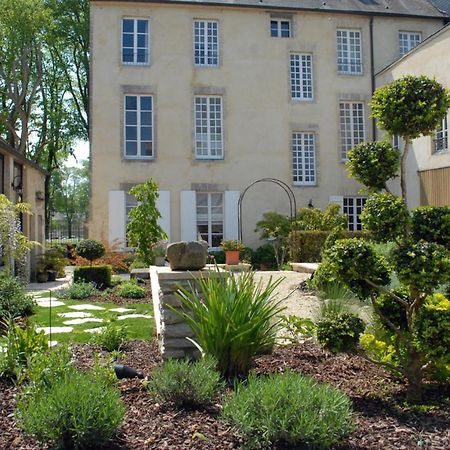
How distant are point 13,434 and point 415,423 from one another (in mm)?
2547

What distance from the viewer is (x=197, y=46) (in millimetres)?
20078

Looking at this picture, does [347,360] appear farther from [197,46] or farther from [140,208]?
[197,46]

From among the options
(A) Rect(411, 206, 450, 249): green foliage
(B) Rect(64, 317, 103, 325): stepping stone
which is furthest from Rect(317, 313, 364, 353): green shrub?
(B) Rect(64, 317, 103, 325): stepping stone

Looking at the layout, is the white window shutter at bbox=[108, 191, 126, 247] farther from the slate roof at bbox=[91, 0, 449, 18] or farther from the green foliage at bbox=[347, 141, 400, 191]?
the green foliage at bbox=[347, 141, 400, 191]

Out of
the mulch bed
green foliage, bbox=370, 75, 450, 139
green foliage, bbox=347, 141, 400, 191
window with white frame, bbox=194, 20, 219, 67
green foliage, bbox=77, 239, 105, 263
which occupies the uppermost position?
window with white frame, bbox=194, 20, 219, 67

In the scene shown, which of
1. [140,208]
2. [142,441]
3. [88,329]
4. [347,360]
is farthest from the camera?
[140,208]

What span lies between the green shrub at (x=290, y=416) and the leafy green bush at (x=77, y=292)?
25.6 feet

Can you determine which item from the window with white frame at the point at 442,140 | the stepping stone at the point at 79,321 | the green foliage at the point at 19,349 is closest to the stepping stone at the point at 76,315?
the stepping stone at the point at 79,321

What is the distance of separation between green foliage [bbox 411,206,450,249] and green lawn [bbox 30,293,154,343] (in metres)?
3.48

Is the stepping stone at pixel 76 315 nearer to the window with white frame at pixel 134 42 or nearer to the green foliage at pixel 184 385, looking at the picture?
the green foliage at pixel 184 385

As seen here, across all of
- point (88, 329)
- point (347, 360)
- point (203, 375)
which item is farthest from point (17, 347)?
point (347, 360)

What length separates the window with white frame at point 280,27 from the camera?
20750 millimetres

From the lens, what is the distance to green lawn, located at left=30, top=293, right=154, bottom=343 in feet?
20.9

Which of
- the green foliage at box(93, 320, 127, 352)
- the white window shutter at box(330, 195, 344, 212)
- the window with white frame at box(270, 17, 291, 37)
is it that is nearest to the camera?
the green foliage at box(93, 320, 127, 352)
